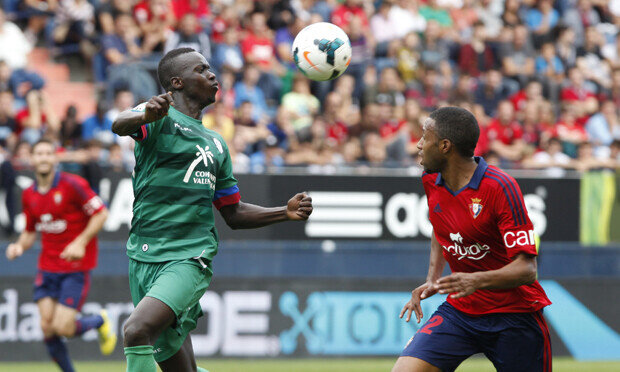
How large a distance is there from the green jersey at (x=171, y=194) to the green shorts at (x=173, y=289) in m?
0.06

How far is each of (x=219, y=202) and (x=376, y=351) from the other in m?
6.37

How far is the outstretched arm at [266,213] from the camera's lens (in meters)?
6.14

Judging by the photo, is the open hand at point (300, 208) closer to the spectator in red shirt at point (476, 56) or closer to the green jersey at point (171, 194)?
the green jersey at point (171, 194)

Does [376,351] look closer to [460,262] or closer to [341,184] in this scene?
[341,184]

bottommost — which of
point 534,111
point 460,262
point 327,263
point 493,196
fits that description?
point 327,263

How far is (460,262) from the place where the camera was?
5.80m

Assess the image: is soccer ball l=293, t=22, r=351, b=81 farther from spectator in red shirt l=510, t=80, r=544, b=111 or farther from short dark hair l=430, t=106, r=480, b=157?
spectator in red shirt l=510, t=80, r=544, b=111

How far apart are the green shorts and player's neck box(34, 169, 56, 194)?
415 centimetres

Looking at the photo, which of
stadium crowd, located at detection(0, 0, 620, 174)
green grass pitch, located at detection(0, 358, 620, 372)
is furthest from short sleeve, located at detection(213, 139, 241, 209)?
stadium crowd, located at detection(0, 0, 620, 174)

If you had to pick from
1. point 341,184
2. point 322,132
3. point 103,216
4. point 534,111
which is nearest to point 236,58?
point 322,132

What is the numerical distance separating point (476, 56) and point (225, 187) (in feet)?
37.4

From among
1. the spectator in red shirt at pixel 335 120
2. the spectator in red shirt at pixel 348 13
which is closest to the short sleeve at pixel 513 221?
the spectator in red shirt at pixel 335 120

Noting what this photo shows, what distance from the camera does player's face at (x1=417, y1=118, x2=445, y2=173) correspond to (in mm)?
5641

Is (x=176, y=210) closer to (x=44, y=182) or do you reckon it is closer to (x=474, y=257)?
(x=474, y=257)
